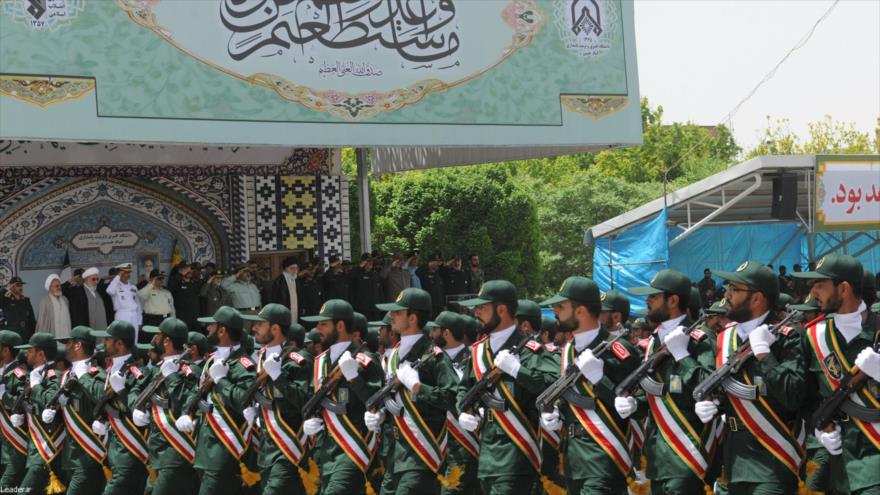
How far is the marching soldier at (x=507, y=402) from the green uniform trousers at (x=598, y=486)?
39cm

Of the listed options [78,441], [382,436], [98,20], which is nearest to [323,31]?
[98,20]

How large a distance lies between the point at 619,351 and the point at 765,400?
891 mm

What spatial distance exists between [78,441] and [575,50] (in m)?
10.8

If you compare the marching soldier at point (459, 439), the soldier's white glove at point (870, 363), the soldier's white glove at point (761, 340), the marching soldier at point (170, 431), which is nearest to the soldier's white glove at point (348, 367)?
the marching soldier at point (459, 439)

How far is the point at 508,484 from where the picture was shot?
7.25 metres

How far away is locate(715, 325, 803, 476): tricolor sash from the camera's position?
20.6ft

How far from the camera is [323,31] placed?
660 inches

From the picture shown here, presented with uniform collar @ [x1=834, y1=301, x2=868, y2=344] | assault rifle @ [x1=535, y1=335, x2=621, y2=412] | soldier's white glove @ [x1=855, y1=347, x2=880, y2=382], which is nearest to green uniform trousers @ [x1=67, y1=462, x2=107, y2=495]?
assault rifle @ [x1=535, y1=335, x2=621, y2=412]

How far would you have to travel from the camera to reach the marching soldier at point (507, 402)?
7.22m

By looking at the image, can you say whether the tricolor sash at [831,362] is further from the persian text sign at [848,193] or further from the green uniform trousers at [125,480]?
the persian text sign at [848,193]

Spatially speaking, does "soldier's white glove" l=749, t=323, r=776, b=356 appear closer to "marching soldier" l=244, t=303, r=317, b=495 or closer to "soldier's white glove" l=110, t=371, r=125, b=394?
"marching soldier" l=244, t=303, r=317, b=495

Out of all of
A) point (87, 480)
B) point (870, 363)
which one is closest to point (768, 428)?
point (870, 363)

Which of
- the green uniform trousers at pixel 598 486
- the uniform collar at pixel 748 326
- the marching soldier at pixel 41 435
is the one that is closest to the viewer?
the uniform collar at pixel 748 326

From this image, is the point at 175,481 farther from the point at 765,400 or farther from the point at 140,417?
the point at 765,400
